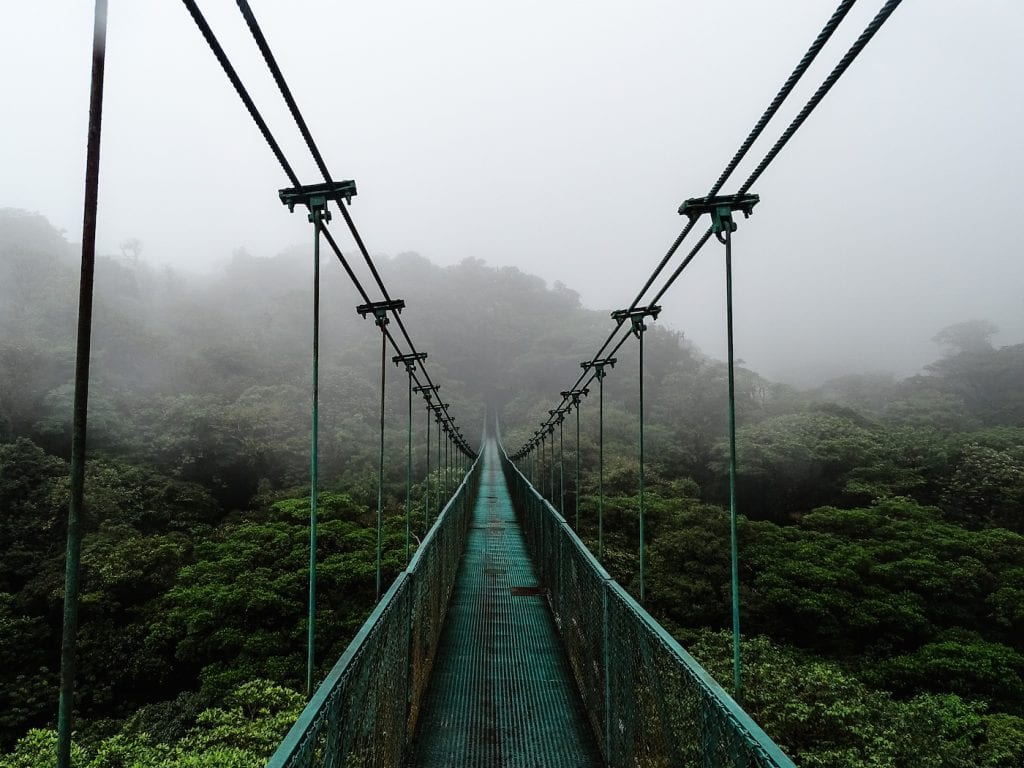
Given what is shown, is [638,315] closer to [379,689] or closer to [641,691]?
[641,691]

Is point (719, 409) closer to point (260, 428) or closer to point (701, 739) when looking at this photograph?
point (260, 428)

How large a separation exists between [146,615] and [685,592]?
399 inches

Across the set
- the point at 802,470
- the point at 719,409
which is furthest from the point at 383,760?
the point at 719,409

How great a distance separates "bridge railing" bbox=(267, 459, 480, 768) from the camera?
4.97ft

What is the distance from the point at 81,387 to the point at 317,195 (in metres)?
2.04

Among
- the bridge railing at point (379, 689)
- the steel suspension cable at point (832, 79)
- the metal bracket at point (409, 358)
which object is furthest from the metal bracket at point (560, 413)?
the steel suspension cable at point (832, 79)

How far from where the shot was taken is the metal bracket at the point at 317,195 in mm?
2865

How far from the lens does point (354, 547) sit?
11609 millimetres

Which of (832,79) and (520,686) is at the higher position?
(832,79)

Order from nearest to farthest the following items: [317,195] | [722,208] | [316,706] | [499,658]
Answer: [316,706] → [722,208] → [317,195] → [499,658]

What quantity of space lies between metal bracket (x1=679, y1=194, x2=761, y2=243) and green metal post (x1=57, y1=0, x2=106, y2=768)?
2.30 m

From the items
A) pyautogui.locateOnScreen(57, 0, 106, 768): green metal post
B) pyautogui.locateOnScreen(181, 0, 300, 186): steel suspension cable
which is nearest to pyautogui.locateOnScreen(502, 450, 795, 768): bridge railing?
pyautogui.locateOnScreen(57, 0, 106, 768): green metal post

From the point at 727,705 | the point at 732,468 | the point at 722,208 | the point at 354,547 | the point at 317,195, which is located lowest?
the point at 354,547

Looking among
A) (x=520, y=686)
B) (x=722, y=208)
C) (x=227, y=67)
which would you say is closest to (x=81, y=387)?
(x=227, y=67)
